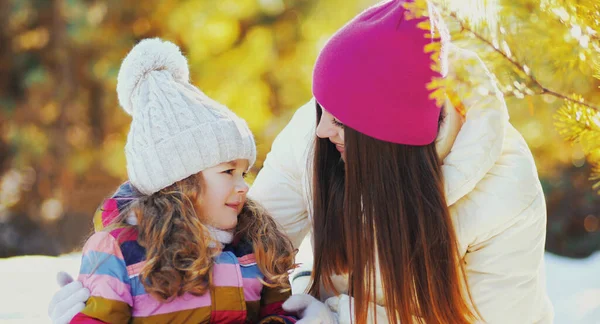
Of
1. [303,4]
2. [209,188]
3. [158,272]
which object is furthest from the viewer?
[303,4]

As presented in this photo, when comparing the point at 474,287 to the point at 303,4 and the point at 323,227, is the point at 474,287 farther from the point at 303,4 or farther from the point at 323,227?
the point at 303,4

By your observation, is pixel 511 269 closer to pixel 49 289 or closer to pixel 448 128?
pixel 448 128

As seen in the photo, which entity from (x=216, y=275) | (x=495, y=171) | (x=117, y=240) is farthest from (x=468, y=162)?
(x=117, y=240)

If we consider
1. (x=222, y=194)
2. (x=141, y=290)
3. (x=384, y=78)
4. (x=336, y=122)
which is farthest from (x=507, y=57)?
(x=141, y=290)

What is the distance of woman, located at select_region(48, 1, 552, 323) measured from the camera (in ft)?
4.34

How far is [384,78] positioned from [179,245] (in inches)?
18.9

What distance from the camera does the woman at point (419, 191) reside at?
1.32 meters

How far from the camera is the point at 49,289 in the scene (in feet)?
6.30

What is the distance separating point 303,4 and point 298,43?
0.74 feet

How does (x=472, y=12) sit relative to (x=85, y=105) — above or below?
above

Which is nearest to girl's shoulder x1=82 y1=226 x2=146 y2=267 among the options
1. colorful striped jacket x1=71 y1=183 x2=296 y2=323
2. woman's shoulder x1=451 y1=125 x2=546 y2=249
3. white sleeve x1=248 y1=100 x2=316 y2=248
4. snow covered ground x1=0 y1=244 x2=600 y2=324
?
colorful striped jacket x1=71 y1=183 x2=296 y2=323

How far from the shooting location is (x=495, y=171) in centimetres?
142

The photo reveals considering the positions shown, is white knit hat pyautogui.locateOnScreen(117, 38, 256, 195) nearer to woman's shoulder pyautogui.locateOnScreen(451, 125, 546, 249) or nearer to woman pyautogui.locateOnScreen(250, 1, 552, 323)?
woman pyautogui.locateOnScreen(250, 1, 552, 323)

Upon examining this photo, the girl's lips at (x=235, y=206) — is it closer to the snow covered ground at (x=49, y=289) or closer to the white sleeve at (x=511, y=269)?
the white sleeve at (x=511, y=269)
